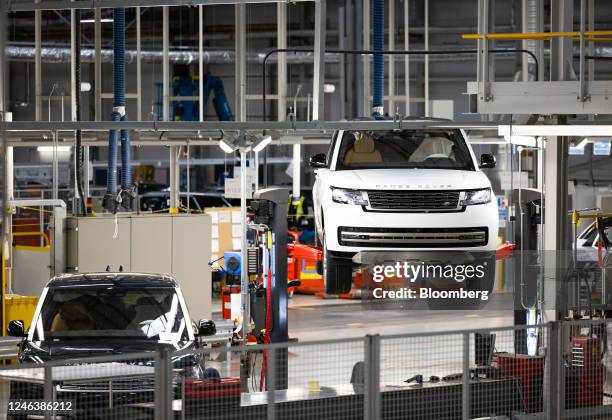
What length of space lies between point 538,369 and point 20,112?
26101 mm

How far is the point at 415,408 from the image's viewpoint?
8391 millimetres

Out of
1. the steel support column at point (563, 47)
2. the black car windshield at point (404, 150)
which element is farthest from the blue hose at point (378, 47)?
the steel support column at point (563, 47)

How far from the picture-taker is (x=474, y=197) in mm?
11250

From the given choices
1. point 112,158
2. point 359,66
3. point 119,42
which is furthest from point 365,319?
point 119,42

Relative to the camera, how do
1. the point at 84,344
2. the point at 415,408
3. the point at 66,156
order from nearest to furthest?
the point at 415,408 → the point at 84,344 → the point at 66,156

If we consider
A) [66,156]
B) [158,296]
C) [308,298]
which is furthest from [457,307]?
[66,156]

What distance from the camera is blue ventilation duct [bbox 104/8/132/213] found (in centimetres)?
1327

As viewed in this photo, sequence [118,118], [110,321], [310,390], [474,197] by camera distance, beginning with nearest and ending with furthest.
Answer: [310,390] < [110,321] < [474,197] < [118,118]

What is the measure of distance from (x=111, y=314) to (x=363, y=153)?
3.47m

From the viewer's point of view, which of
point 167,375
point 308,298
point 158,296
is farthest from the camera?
point 308,298

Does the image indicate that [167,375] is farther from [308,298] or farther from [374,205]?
[308,298]

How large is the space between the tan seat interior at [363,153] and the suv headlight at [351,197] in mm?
715

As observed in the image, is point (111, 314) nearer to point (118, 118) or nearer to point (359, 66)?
point (118, 118)

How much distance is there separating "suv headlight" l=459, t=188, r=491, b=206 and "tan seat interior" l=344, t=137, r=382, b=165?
116 cm
